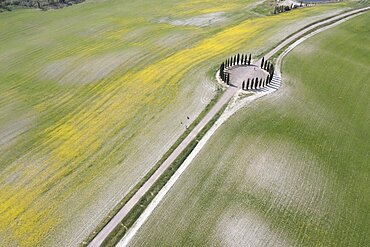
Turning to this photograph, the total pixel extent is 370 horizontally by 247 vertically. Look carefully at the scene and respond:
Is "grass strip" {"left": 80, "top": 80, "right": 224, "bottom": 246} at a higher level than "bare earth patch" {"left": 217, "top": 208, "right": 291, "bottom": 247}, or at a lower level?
higher

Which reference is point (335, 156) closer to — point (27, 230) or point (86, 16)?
point (27, 230)

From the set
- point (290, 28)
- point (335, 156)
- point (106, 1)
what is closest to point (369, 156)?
point (335, 156)

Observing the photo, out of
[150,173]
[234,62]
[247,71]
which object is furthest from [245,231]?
[234,62]

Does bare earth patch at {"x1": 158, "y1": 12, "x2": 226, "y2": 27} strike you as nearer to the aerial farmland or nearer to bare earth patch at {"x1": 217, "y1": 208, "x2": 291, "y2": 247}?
the aerial farmland

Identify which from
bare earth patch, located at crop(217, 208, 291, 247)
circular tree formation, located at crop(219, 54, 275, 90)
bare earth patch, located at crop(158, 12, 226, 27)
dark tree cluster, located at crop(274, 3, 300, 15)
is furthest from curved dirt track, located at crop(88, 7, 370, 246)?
dark tree cluster, located at crop(274, 3, 300, 15)

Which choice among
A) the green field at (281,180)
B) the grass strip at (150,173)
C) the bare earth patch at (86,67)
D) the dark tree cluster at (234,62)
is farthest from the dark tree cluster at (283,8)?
the grass strip at (150,173)

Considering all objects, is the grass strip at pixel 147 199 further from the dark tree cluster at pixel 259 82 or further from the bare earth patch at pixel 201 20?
the bare earth patch at pixel 201 20
